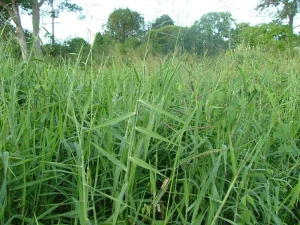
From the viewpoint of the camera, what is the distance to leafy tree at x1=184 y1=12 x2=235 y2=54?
245cm

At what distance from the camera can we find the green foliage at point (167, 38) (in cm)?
184

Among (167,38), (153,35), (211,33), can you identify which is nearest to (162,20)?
(153,35)

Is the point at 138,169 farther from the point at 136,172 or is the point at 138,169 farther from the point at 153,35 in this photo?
the point at 153,35

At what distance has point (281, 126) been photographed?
60.0 inches

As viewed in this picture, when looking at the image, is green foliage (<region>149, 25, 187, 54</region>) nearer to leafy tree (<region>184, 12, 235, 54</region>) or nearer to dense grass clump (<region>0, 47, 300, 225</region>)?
leafy tree (<region>184, 12, 235, 54</region>)

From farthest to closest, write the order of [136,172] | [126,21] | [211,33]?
[126,21]
[211,33]
[136,172]

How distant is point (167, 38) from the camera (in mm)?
2479

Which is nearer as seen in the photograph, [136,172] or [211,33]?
[136,172]

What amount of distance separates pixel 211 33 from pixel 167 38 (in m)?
0.90

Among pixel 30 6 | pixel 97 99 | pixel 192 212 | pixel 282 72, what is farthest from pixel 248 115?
pixel 30 6

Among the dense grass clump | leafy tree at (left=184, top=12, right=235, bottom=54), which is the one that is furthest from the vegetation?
leafy tree at (left=184, top=12, right=235, bottom=54)

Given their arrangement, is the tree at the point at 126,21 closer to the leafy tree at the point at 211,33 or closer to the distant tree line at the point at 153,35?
the distant tree line at the point at 153,35

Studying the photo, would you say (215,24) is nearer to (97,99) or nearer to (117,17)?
(97,99)

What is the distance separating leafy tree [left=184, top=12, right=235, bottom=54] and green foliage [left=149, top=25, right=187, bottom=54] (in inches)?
6.9
